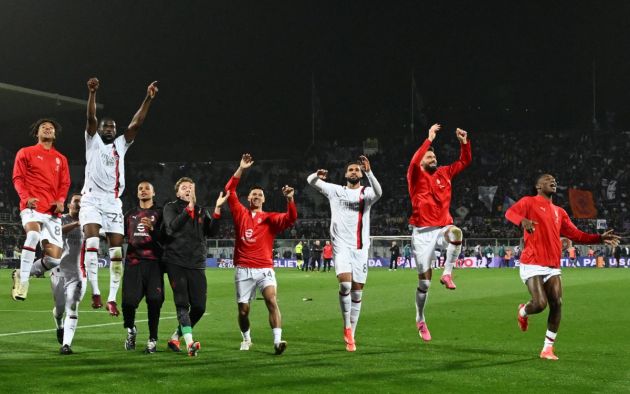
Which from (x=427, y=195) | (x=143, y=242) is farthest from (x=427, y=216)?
(x=143, y=242)

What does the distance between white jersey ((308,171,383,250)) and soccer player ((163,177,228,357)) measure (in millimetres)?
1825

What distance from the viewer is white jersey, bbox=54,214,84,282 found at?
1194cm

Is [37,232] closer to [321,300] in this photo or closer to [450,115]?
[321,300]

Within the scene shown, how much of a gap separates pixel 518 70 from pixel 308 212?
2012 centimetres

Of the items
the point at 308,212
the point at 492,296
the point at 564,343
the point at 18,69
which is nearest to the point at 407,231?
the point at 308,212

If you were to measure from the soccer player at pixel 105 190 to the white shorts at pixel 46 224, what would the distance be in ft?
1.27

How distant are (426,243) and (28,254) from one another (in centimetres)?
→ 604

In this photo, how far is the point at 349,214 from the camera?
12055mm

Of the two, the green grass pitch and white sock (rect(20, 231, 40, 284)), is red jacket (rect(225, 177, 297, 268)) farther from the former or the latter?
white sock (rect(20, 231, 40, 284))

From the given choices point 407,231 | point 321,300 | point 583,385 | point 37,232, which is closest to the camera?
point 583,385

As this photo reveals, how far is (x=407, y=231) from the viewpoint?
5753 cm

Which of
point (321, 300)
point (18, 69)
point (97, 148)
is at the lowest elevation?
point (321, 300)

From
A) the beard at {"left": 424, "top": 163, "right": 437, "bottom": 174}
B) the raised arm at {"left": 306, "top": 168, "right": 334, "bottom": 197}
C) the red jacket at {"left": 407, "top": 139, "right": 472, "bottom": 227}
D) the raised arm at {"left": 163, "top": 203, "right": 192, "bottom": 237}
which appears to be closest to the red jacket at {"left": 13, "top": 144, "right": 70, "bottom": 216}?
the raised arm at {"left": 163, "top": 203, "right": 192, "bottom": 237}

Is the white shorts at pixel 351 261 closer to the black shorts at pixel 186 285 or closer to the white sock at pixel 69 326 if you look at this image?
the black shorts at pixel 186 285
